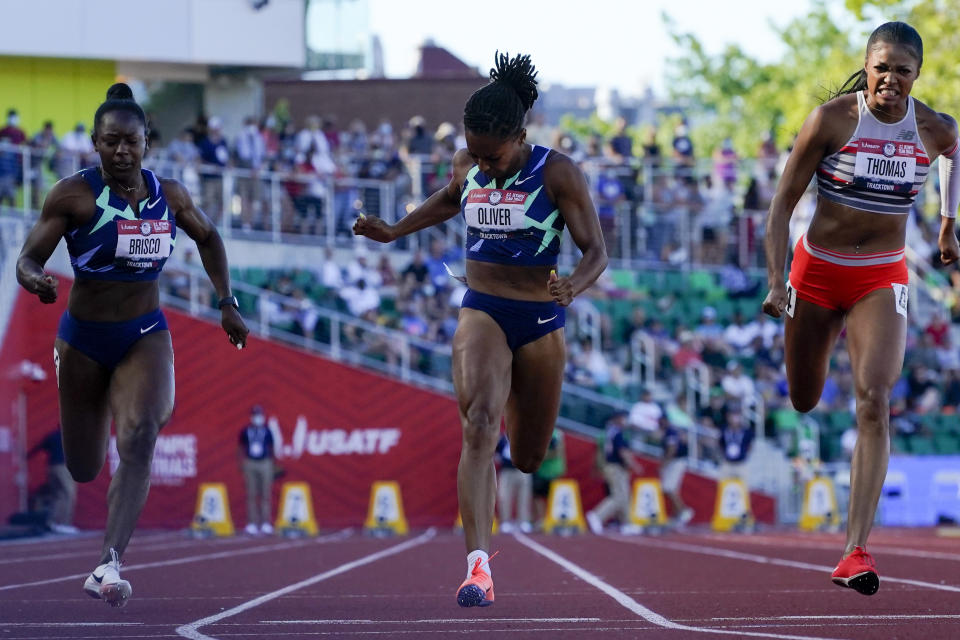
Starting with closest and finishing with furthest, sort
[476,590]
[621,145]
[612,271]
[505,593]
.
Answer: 1. [476,590]
2. [505,593]
3. [612,271]
4. [621,145]

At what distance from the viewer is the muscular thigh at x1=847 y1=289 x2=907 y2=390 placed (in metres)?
7.43

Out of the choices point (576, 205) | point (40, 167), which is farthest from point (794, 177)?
point (40, 167)

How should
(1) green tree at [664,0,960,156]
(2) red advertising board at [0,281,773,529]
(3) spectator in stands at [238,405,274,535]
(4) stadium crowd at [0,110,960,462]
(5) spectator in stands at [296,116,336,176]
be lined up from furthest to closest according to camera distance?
(1) green tree at [664,0,960,156] → (5) spectator in stands at [296,116,336,176] → (4) stadium crowd at [0,110,960,462] → (2) red advertising board at [0,281,773,529] → (3) spectator in stands at [238,405,274,535]

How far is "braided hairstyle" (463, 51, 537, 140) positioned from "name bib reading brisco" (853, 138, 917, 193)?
1617 mm

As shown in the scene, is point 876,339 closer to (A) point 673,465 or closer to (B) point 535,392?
(B) point 535,392

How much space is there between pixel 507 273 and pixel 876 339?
5.91 feet

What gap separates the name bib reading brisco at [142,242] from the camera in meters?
8.06

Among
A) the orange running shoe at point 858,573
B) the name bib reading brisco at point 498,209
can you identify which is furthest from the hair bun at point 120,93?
the orange running shoe at point 858,573

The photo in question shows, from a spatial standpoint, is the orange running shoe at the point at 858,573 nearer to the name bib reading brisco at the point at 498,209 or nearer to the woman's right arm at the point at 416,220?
the name bib reading brisco at the point at 498,209

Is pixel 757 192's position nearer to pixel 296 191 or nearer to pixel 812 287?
pixel 296 191

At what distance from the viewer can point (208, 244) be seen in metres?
8.62

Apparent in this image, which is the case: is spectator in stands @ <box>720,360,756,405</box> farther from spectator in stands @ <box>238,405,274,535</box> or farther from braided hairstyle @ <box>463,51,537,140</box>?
braided hairstyle @ <box>463,51,537,140</box>

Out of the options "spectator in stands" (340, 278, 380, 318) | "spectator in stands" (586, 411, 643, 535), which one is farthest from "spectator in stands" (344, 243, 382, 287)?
"spectator in stands" (586, 411, 643, 535)

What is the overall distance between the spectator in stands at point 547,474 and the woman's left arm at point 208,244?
13909mm
